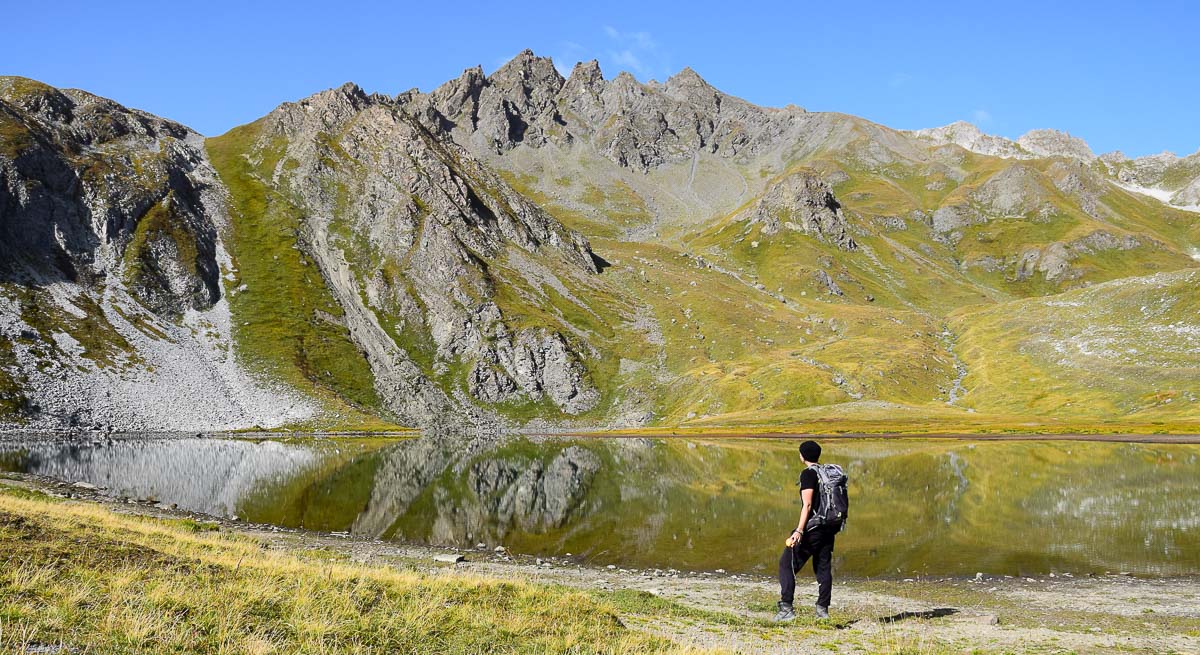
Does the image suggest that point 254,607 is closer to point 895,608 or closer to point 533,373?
point 895,608

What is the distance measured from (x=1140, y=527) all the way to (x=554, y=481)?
46949 millimetres

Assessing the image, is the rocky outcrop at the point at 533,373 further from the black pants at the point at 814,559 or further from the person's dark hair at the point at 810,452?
the person's dark hair at the point at 810,452

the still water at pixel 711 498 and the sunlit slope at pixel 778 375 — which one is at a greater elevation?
the sunlit slope at pixel 778 375

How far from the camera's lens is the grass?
12.5m

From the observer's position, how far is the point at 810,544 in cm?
2019

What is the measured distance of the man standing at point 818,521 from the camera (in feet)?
64.8

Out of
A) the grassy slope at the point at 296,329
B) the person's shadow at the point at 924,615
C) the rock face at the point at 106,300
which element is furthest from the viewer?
the grassy slope at the point at 296,329

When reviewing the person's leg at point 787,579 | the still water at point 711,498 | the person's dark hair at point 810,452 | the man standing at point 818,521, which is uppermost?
the person's dark hair at point 810,452

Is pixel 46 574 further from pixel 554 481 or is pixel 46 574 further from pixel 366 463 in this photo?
pixel 366 463

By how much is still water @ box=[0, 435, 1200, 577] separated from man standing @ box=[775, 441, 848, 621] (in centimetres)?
1535

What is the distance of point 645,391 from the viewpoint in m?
176

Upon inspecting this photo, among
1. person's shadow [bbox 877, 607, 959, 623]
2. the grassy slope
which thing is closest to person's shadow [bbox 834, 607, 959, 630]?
person's shadow [bbox 877, 607, 959, 623]

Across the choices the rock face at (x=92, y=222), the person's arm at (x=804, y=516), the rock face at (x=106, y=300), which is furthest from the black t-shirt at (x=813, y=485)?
the rock face at (x=92, y=222)

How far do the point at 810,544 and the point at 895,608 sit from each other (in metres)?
7.57
